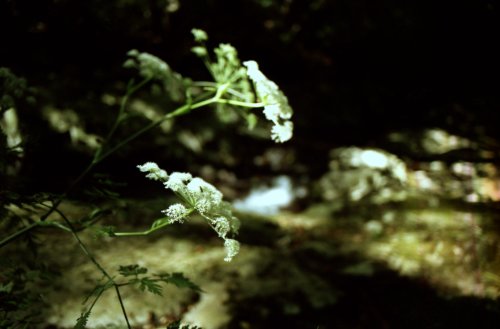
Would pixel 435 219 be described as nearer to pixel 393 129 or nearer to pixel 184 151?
pixel 393 129

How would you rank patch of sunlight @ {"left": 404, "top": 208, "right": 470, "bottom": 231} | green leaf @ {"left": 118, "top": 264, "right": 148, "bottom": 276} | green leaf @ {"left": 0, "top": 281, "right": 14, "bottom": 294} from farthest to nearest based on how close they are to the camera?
1. patch of sunlight @ {"left": 404, "top": 208, "right": 470, "bottom": 231}
2. green leaf @ {"left": 0, "top": 281, "right": 14, "bottom": 294}
3. green leaf @ {"left": 118, "top": 264, "right": 148, "bottom": 276}

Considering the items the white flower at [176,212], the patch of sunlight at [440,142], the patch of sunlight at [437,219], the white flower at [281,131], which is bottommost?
the white flower at [176,212]

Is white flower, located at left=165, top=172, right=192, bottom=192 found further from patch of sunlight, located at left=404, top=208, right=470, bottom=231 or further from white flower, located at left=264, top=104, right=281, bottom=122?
patch of sunlight, located at left=404, top=208, right=470, bottom=231

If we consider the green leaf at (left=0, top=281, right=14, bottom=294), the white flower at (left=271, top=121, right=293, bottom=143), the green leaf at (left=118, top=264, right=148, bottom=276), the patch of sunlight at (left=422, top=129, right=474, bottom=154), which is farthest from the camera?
the patch of sunlight at (left=422, top=129, right=474, bottom=154)

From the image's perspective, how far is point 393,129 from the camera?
4574 millimetres

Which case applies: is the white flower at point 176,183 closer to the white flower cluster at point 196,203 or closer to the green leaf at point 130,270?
the white flower cluster at point 196,203

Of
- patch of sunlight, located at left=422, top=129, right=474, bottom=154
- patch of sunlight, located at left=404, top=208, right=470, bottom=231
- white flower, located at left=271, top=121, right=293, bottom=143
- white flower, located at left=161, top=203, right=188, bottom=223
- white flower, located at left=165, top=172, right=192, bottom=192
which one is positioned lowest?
white flower, located at left=161, top=203, right=188, bottom=223

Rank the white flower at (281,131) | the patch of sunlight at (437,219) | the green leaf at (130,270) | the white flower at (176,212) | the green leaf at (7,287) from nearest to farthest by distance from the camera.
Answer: the white flower at (176,212) → the green leaf at (130,270) → the green leaf at (7,287) → the white flower at (281,131) → the patch of sunlight at (437,219)

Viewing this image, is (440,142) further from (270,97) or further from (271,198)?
(270,97)

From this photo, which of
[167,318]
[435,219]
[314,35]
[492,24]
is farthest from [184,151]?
[492,24]

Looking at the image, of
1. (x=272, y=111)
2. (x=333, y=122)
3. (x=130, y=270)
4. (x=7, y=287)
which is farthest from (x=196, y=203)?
(x=333, y=122)

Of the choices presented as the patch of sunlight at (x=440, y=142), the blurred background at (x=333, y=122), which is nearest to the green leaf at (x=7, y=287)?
the blurred background at (x=333, y=122)

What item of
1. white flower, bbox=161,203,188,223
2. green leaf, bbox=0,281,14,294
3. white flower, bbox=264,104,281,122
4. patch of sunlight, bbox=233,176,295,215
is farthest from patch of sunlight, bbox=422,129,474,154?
green leaf, bbox=0,281,14,294

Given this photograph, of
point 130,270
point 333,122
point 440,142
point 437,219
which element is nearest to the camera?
point 130,270
